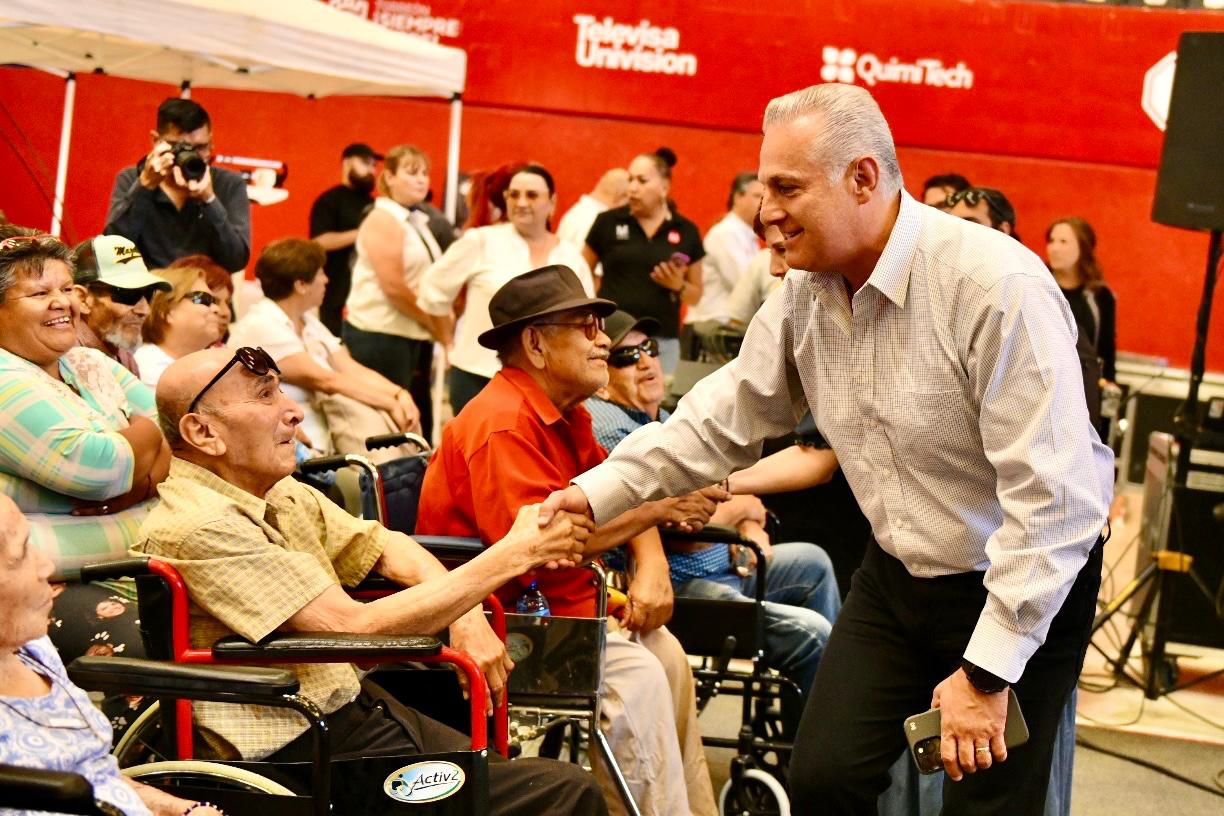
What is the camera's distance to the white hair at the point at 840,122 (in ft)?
7.70

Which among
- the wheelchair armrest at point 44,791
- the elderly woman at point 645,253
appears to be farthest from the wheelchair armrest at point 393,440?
the elderly woman at point 645,253

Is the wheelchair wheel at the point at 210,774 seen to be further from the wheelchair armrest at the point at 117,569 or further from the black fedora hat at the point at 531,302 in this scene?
the black fedora hat at the point at 531,302

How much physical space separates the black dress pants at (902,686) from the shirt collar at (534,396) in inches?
37.5

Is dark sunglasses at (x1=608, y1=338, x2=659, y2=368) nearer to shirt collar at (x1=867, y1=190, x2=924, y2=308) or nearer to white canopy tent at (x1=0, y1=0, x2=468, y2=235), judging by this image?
shirt collar at (x1=867, y1=190, x2=924, y2=308)

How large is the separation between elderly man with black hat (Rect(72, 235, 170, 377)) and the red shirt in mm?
1200

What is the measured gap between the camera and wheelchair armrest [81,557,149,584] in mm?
2461

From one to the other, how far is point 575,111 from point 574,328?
8912 millimetres

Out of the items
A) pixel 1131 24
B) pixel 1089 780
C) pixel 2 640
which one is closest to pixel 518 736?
pixel 2 640

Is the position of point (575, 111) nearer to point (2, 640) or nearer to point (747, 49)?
point (747, 49)

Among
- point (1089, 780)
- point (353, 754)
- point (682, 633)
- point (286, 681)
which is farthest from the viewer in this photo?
point (1089, 780)

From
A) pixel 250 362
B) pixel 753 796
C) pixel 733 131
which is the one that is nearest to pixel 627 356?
pixel 753 796

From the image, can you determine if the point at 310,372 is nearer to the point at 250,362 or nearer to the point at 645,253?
the point at 250,362

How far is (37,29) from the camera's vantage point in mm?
6793

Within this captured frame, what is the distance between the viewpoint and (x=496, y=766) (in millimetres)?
2664
